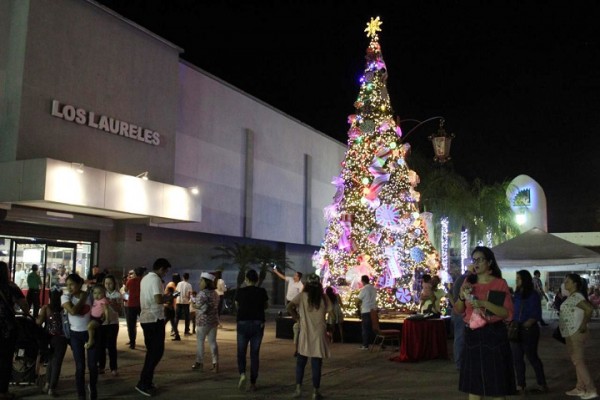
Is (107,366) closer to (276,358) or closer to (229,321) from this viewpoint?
(276,358)

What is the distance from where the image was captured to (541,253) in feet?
62.8

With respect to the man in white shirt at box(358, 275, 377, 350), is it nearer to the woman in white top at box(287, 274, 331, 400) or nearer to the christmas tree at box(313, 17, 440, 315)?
the christmas tree at box(313, 17, 440, 315)

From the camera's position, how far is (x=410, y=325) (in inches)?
467

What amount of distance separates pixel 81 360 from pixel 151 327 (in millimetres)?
1097

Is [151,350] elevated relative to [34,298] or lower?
lower

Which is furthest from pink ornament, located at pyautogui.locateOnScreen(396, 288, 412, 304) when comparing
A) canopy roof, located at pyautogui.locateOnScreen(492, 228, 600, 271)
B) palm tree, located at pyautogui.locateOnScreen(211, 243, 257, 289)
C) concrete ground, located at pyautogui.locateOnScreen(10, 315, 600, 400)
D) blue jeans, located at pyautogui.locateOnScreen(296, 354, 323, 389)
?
palm tree, located at pyautogui.locateOnScreen(211, 243, 257, 289)

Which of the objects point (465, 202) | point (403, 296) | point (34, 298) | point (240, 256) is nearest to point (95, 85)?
point (34, 298)

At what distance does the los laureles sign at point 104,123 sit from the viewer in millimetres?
17609

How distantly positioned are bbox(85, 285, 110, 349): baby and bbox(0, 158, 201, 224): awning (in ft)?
27.3

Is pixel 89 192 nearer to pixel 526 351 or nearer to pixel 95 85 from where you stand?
pixel 95 85

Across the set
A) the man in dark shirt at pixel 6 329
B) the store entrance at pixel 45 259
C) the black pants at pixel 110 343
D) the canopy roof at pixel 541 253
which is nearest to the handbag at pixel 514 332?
the black pants at pixel 110 343

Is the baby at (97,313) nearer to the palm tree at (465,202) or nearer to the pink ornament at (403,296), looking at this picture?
the pink ornament at (403,296)

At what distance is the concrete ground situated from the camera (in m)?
8.37

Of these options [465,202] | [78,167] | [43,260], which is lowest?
[43,260]
